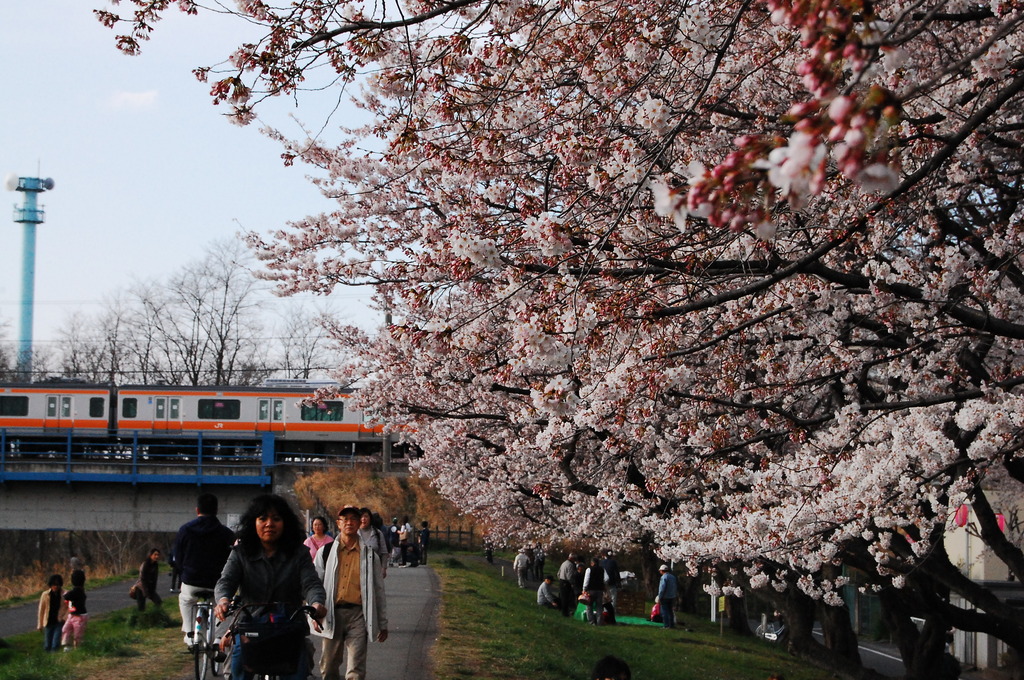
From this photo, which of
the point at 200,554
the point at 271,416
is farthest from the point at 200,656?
the point at 271,416

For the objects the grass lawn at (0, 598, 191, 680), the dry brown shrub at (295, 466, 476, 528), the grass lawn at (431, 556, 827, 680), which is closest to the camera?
the grass lawn at (0, 598, 191, 680)

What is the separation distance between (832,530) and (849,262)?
2.40 m

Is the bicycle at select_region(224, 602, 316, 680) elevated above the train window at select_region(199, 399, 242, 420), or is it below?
below

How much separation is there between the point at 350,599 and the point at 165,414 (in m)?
34.0

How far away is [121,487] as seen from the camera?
3572 centimetres

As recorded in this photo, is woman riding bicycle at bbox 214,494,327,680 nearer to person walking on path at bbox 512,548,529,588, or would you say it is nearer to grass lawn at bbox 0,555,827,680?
grass lawn at bbox 0,555,827,680

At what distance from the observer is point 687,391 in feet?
29.2

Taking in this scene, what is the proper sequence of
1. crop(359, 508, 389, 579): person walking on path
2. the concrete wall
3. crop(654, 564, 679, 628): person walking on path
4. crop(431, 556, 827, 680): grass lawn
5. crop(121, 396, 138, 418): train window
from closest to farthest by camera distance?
crop(359, 508, 389, 579): person walking on path → crop(431, 556, 827, 680): grass lawn → crop(654, 564, 679, 628): person walking on path → the concrete wall → crop(121, 396, 138, 418): train window

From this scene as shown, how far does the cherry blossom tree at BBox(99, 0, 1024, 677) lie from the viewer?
598cm

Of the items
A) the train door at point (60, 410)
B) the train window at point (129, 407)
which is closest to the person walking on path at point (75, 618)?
the train window at point (129, 407)

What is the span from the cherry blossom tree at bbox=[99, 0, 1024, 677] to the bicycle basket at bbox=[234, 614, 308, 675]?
178cm

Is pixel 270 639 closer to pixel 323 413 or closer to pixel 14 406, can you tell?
pixel 323 413

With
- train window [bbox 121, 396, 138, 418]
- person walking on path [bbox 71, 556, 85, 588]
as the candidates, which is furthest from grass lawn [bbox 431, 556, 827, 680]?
train window [bbox 121, 396, 138, 418]

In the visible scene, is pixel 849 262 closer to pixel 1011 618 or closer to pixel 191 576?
pixel 1011 618
